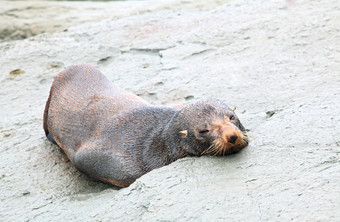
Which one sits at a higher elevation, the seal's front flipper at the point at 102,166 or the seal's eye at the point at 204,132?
the seal's eye at the point at 204,132

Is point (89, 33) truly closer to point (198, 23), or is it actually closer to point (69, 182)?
point (198, 23)

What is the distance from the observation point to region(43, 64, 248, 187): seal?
17.1 feet

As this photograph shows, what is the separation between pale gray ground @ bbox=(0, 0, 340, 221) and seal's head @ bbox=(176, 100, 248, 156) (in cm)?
13

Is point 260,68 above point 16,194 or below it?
above

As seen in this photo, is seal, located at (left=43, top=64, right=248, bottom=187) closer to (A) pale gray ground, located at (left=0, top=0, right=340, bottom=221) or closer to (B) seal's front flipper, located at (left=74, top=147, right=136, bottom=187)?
(B) seal's front flipper, located at (left=74, top=147, right=136, bottom=187)

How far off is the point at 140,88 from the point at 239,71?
4.88 ft

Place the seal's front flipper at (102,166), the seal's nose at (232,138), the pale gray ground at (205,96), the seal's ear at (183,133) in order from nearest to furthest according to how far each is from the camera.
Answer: the pale gray ground at (205,96) → the seal's nose at (232,138) → the seal's ear at (183,133) → the seal's front flipper at (102,166)

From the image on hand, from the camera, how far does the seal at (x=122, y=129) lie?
5.21 meters

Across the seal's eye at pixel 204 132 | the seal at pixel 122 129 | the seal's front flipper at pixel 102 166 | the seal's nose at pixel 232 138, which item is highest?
the seal's nose at pixel 232 138

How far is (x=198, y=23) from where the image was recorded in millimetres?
9578

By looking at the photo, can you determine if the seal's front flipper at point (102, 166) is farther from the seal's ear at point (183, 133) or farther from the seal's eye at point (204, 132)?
the seal's eye at point (204, 132)

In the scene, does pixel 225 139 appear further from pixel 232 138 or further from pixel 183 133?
pixel 183 133

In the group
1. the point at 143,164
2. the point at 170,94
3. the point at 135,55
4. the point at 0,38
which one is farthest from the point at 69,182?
the point at 0,38

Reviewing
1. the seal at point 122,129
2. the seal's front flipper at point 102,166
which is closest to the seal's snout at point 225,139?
the seal at point 122,129
